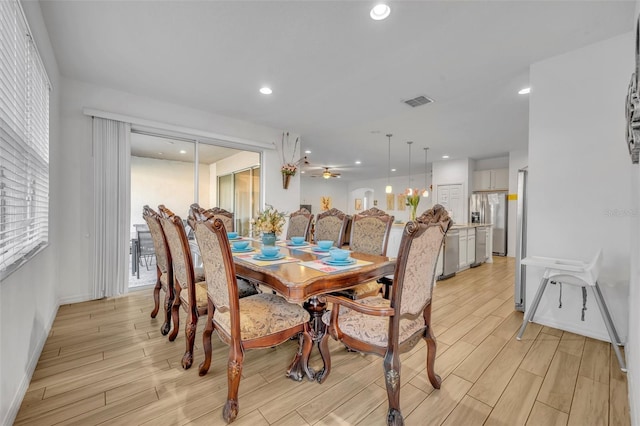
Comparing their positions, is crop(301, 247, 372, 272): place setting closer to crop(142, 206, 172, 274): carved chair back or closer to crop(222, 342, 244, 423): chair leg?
crop(222, 342, 244, 423): chair leg

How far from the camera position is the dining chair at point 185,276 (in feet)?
6.04

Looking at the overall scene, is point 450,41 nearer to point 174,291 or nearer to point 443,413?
point 443,413

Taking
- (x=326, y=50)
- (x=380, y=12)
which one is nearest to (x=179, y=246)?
(x=326, y=50)

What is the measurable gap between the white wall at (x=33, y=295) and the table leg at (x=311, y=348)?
146 cm

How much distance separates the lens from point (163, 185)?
13.2 feet

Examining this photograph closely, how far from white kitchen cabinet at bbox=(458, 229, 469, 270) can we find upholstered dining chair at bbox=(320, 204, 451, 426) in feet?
12.1

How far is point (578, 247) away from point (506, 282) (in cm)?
207

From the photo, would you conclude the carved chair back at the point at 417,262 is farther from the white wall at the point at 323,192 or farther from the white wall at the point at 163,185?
the white wall at the point at 323,192

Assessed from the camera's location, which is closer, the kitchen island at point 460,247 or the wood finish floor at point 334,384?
the wood finish floor at point 334,384

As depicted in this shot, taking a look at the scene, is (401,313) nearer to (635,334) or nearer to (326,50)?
(635,334)

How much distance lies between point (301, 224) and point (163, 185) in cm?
217

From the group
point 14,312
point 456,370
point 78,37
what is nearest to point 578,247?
point 456,370

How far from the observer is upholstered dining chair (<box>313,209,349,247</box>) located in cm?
312

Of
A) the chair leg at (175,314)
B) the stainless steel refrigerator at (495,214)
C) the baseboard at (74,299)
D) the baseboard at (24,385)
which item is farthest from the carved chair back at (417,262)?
the stainless steel refrigerator at (495,214)
